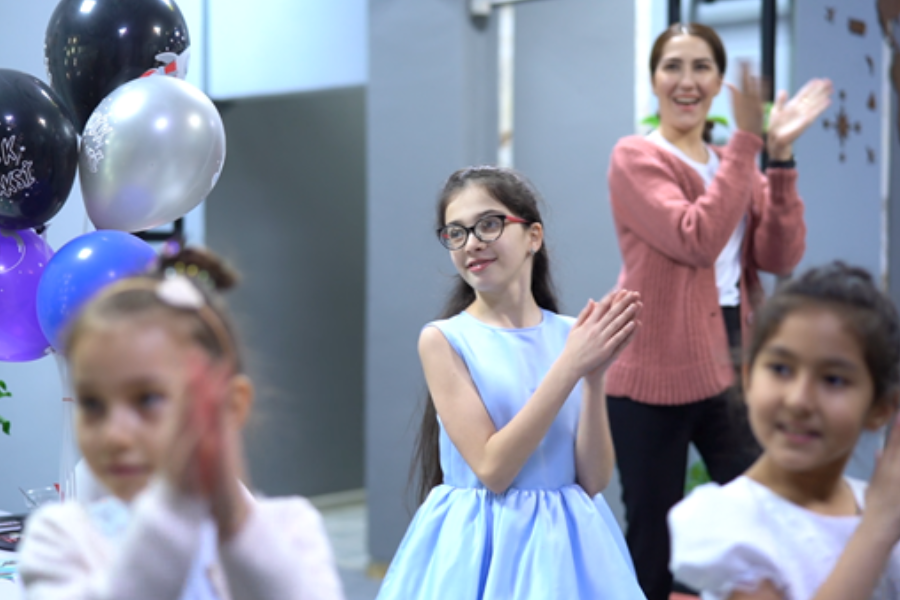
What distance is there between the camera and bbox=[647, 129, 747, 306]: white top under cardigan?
2.30 metres

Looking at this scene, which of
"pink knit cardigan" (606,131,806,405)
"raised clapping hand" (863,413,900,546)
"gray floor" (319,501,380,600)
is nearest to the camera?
"raised clapping hand" (863,413,900,546)

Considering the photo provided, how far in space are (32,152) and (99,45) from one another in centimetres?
30

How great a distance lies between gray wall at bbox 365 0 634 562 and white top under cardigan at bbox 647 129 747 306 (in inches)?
40.5

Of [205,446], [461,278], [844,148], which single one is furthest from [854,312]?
[844,148]

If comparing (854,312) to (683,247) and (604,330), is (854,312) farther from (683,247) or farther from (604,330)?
(683,247)

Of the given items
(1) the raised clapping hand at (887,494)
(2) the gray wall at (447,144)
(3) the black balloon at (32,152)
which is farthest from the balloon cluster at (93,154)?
(2) the gray wall at (447,144)

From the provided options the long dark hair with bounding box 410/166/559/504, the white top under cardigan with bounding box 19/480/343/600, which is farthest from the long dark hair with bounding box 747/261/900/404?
the long dark hair with bounding box 410/166/559/504

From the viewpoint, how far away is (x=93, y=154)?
1960 mm

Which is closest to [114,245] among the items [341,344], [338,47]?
[338,47]

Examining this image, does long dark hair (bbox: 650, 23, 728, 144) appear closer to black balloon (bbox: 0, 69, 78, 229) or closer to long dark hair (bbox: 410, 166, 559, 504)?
long dark hair (bbox: 410, 166, 559, 504)

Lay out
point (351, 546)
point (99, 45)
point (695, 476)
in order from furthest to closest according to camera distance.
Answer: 1. point (351, 546)
2. point (695, 476)
3. point (99, 45)

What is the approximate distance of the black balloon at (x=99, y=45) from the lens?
2.05 m

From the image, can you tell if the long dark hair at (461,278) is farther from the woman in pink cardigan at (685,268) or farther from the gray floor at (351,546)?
the gray floor at (351,546)

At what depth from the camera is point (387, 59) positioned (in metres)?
3.75
